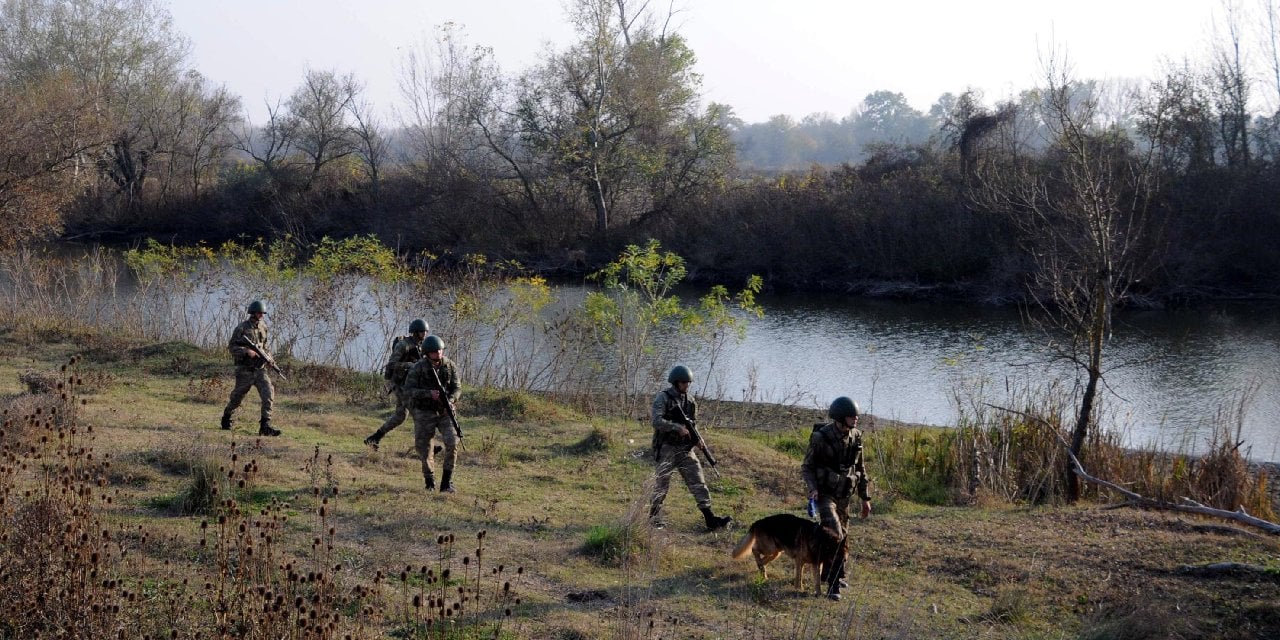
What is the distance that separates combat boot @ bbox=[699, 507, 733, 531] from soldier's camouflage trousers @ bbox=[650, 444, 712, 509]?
0.21 ft

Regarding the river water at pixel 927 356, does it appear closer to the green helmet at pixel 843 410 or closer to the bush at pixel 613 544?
the green helmet at pixel 843 410

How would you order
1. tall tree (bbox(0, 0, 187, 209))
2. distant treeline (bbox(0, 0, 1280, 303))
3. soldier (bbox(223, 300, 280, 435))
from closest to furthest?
soldier (bbox(223, 300, 280, 435)) → distant treeline (bbox(0, 0, 1280, 303)) → tall tree (bbox(0, 0, 187, 209))

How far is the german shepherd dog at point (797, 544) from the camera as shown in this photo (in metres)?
8.70

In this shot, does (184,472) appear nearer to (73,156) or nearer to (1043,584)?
(1043,584)

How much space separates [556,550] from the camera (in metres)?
9.37

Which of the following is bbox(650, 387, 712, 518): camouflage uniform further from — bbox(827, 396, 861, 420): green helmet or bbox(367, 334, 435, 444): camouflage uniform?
bbox(367, 334, 435, 444): camouflage uniform

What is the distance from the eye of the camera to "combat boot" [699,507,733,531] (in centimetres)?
1070

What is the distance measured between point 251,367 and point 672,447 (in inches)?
246

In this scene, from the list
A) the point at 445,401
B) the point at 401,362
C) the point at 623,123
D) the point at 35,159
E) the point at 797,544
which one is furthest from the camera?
the point at 623,123

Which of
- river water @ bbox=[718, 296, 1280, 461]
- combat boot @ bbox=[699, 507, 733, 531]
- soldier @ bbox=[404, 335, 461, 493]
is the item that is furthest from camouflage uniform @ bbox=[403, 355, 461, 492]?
river water @ bbox=[718, 296, 1280, 461]

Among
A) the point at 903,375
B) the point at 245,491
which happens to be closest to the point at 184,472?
the point at 245,491

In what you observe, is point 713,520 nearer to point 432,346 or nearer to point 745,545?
point 745,545

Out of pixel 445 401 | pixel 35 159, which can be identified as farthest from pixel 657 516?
pixel 35 159

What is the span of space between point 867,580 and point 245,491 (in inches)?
239
